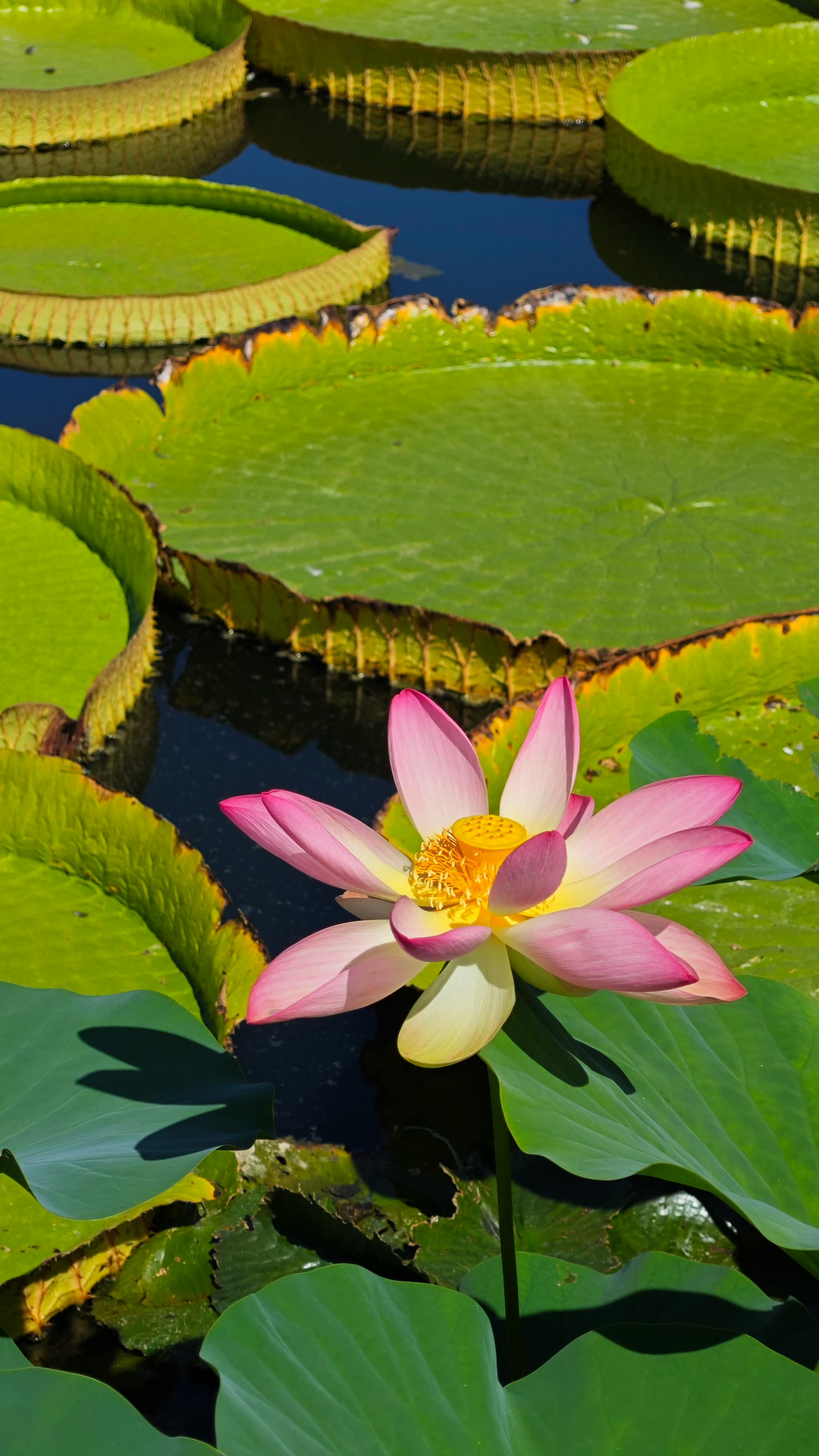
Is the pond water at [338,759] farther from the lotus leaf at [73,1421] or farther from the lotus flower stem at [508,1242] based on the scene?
the lotus leaf at [73,1421]

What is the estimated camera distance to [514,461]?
3.07 m

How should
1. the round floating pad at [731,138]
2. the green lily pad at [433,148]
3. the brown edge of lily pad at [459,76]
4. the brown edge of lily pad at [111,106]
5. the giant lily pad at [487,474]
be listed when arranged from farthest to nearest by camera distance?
the brown edge of lily pad at [459,76]
the brown edge of lily pad at [111,106]
the green lily pad at [433,148]
the round floating pad at [731,138]
the giant lily pad at [487,474]

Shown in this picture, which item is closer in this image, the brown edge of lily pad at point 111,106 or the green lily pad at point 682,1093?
the green lily pad at point 682,1093

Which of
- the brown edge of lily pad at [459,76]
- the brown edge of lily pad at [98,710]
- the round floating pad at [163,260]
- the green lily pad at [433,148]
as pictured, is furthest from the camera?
the brown edge of lily pad at [459,76]

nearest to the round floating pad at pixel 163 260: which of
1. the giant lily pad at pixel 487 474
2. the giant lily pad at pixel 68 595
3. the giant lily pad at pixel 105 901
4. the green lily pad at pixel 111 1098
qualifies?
the giant lily pad at pixel 487 474

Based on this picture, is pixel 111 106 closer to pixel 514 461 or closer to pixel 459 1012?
pixel 514 461

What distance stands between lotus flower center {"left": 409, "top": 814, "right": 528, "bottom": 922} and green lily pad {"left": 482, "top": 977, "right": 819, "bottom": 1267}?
0.08m

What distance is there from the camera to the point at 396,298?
11.2 ft

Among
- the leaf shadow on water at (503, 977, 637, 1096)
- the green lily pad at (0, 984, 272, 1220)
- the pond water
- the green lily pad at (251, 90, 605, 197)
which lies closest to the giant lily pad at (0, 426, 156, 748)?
the pond water

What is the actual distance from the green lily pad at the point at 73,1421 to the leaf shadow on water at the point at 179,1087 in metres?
0.17

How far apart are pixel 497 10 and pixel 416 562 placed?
4.95 meters

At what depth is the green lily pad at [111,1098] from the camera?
0.87 metres

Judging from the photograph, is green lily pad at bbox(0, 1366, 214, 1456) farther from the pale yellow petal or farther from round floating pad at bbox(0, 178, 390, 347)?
round floating pad at bbox(0, 178, 390, 347)

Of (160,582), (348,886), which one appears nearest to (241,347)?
(160,582)
